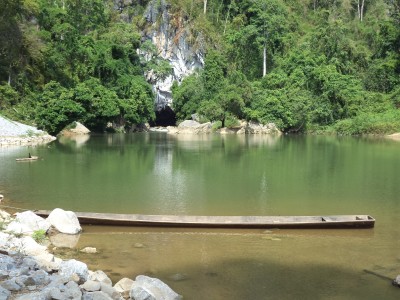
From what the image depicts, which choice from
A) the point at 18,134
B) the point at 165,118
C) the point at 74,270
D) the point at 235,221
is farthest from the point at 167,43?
the point at 74,270

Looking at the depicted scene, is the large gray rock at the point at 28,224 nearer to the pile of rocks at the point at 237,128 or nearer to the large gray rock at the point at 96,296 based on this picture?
the large gray rock at the point at 96,296

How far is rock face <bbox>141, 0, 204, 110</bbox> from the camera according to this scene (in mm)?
66500

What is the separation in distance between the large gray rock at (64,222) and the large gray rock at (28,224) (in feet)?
0.62

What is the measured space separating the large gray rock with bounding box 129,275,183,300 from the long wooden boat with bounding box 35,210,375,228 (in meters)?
4.74

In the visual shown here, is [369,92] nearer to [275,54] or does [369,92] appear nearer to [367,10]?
[275,54]

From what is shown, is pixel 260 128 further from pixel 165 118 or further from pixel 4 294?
pixel 4 294

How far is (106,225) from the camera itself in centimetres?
1262

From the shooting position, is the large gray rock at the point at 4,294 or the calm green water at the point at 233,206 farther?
the calm green water at the point at 233,206

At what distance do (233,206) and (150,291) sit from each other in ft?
27.8

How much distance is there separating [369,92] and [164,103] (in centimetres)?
2964

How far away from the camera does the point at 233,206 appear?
15375 mm

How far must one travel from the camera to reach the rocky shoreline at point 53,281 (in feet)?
20.9

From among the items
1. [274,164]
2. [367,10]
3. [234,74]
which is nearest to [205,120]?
[234,74]

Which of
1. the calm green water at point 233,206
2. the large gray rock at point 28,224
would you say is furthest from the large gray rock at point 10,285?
the large gray rock at point 28,224
